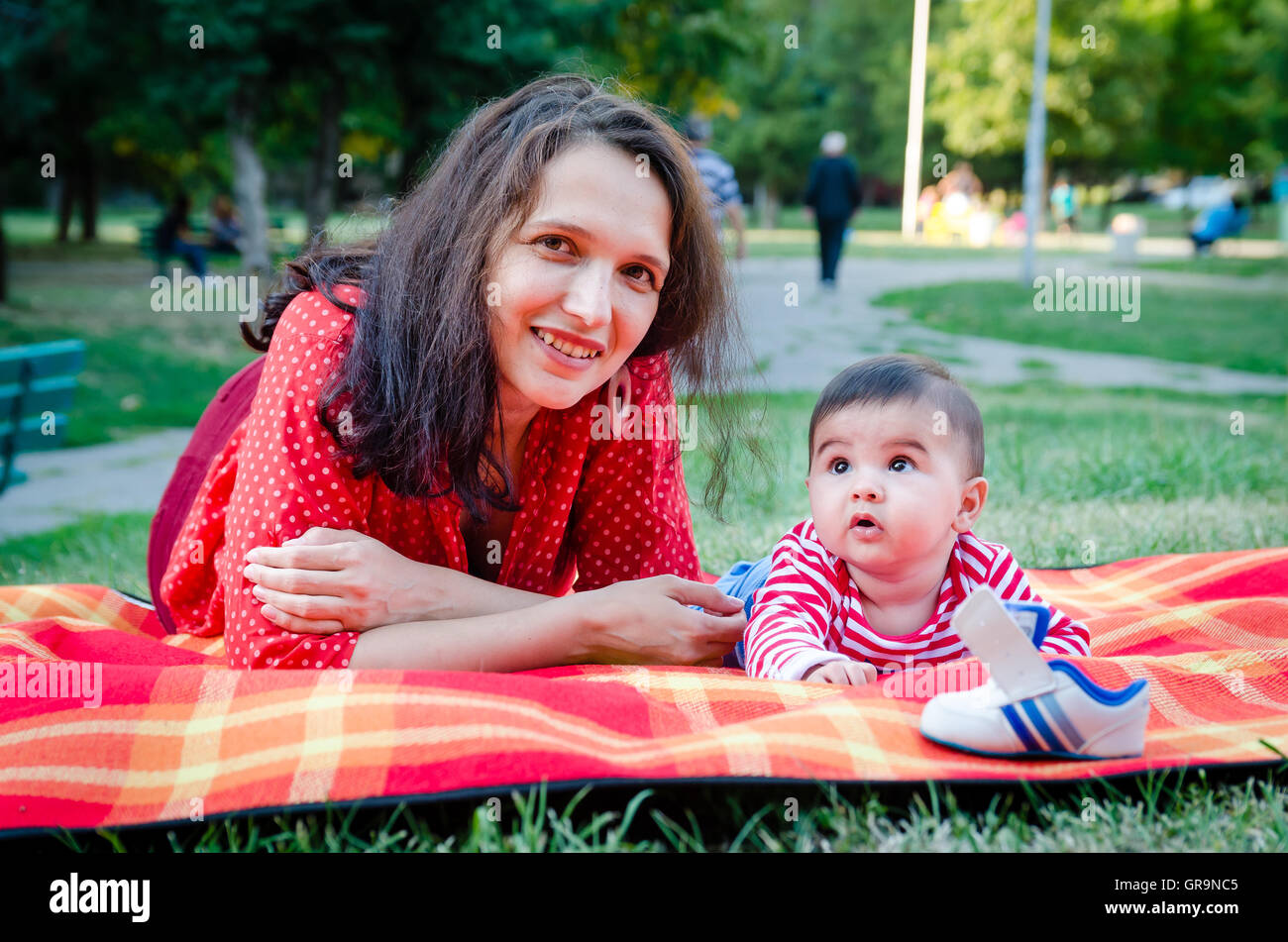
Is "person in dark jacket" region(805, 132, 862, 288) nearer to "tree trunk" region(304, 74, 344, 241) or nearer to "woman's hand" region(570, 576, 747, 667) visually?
"tree trunk" region(304, 74, 344, 241)

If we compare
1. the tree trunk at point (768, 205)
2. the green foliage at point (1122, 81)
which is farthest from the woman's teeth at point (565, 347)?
the tree trunk at point (768, 205)

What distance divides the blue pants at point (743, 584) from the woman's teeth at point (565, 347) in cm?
75

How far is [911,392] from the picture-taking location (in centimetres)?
252

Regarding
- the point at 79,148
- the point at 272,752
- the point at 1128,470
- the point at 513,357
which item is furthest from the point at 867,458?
the point at 79,148

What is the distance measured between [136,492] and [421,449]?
453 cm

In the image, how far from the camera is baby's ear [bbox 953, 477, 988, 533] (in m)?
2.59

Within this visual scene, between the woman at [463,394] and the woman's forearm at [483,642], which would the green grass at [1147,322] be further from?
the woman's forearm at [483,642]

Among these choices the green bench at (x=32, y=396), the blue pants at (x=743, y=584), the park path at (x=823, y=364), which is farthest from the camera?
the park path at (x=823, y=364)

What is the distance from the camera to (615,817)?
6.06ft

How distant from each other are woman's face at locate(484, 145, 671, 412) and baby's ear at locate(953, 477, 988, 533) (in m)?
0.82

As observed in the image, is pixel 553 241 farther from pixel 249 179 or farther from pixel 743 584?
pixel 249 179

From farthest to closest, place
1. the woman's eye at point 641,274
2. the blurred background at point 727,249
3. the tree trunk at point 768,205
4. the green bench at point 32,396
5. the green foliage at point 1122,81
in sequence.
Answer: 1. the tree trunk at point 768,205
2. the green foliage at point 1122,81
3. the blurred background at point 727,249
4. the green bench at point 32,396
5. the woman's eye at point 641,274

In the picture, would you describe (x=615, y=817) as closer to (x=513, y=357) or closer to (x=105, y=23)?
(x=513, y=357)

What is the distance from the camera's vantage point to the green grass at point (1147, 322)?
11.2 meters
